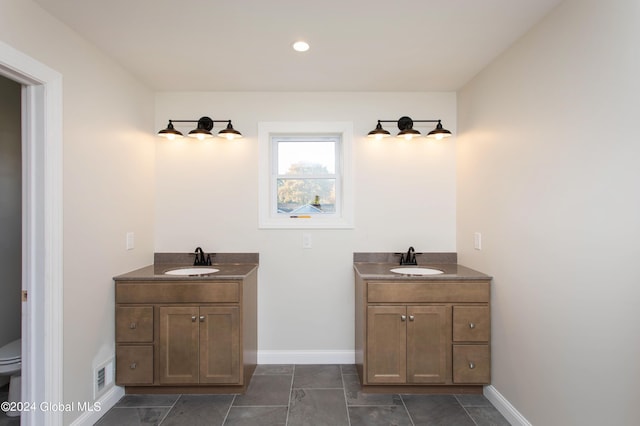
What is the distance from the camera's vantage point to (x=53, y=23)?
1764 millimetres

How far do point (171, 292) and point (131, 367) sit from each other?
61cm

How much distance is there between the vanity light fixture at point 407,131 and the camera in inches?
105

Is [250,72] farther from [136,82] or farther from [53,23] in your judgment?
[53,23]

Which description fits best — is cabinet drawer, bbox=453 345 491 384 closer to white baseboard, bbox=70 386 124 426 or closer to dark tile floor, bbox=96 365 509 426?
dark tile floor, bbox=96 365 509 426

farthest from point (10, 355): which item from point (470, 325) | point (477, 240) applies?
point (477, 240)

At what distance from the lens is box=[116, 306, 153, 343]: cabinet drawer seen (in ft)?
7.45

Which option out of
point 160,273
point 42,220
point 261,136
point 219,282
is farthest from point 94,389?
point 261,136

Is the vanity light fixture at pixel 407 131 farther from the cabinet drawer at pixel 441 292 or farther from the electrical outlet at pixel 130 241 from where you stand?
the electrical outlet at pixel 130 241

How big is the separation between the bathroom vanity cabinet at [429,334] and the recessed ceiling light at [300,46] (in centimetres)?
172

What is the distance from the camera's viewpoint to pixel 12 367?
194cm

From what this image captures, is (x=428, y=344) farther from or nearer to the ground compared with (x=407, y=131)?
nearer to the ground

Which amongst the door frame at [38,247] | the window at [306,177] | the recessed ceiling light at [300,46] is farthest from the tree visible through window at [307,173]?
the door frame at [38,247]

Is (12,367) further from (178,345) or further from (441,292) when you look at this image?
(441,292)

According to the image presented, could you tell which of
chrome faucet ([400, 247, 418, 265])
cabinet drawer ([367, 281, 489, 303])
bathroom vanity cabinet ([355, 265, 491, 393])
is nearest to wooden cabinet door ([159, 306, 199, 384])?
bathroom vanity cabinet ([355, 265, 491, 393])
